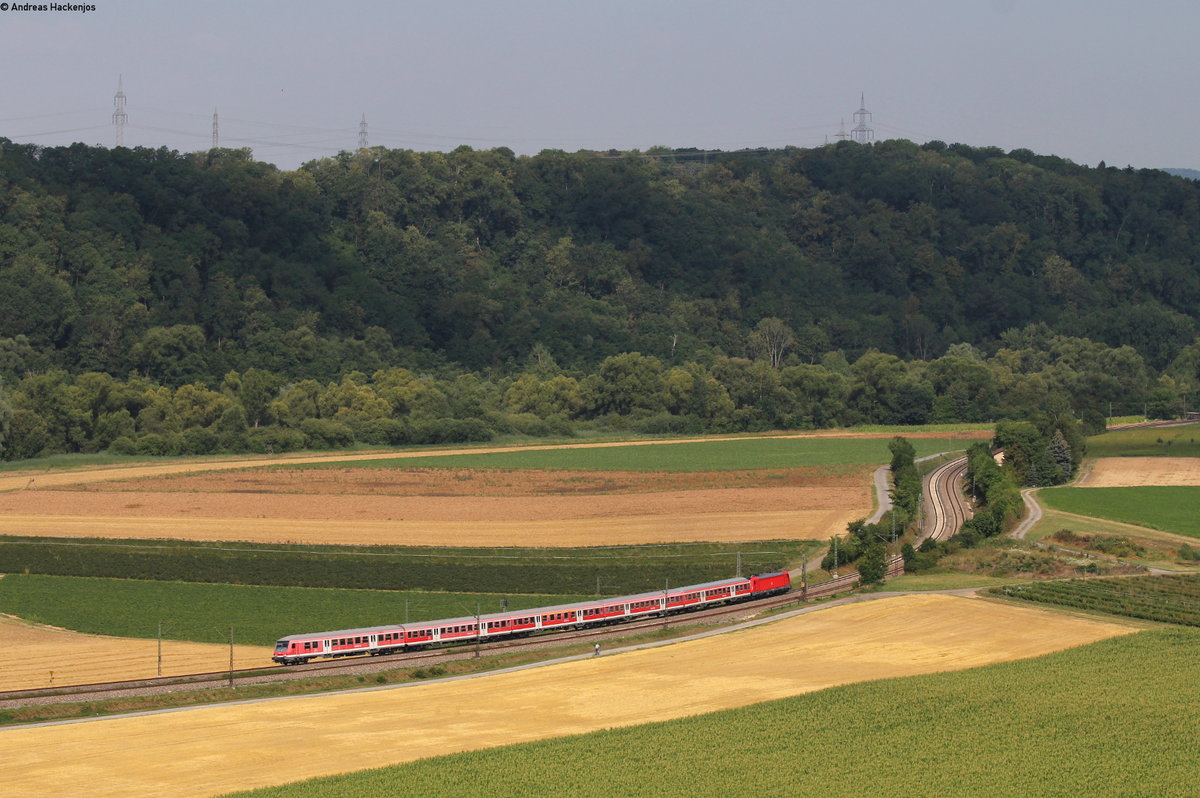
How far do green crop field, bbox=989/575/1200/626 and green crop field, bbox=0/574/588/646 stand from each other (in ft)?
89.7

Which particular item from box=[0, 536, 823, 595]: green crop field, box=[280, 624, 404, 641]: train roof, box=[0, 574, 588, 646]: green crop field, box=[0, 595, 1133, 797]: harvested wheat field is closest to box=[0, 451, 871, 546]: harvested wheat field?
box=[0, 536, 823, 595]: green crop field

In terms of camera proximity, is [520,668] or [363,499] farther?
[363,499]

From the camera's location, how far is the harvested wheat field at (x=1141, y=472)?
13788 centimetres

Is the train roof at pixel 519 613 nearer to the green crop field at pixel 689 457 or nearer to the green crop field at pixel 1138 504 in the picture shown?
the green crop field at pixel 1138 504

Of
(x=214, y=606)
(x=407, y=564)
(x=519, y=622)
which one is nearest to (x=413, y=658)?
(x=519, y=622)

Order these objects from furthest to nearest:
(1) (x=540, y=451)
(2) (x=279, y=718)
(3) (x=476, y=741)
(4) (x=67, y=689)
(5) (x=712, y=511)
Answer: (1) (x=540, y=451), (5) (x=712, y=511), (4) (x=67, y=689), (2) (x=279, y=718), (3) (x=476, y=741)

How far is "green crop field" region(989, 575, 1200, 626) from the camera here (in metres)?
78.3

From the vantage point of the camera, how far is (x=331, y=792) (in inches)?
1923

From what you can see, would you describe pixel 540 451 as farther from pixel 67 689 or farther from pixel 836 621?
pixel 67 689

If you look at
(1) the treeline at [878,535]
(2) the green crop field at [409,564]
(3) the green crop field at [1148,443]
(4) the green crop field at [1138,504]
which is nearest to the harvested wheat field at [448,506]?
(1) the treeline at [878,535]

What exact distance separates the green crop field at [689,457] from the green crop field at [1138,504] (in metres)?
27.2

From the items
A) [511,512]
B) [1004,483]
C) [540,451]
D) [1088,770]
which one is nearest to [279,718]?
[1088,770]

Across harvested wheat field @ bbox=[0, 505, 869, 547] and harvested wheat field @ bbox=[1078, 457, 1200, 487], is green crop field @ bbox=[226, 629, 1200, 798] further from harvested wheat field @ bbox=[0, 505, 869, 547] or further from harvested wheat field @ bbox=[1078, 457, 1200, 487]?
harvested wheat field @ bbox=[1078, 457, 1200, 487]

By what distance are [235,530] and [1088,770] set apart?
261 feet
